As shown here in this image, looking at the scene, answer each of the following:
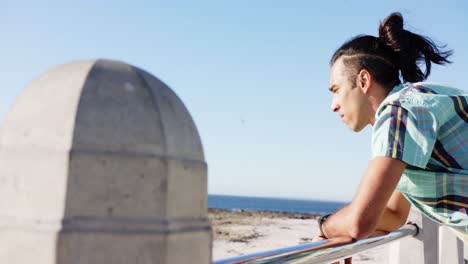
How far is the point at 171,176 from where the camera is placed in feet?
2.53

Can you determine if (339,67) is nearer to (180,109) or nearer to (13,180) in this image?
(180,109)

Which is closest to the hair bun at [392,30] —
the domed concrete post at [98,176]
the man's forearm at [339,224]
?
the man's forearm at [339,224]

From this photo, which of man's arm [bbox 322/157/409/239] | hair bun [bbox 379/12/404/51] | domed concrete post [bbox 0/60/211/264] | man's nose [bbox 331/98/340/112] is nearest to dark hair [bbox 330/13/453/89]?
hair bun [bbox 379/12/404/51]

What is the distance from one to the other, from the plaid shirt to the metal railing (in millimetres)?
286

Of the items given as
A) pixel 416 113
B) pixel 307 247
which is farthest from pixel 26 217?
pixel 416 113

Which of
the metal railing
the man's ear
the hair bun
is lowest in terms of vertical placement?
the metal railing

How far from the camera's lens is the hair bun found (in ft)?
8.03

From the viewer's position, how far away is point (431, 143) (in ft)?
6.23

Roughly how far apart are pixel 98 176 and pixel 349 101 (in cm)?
190

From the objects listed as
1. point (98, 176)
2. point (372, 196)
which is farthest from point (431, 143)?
point (98, 176)

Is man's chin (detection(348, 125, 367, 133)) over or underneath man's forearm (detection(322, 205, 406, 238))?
over

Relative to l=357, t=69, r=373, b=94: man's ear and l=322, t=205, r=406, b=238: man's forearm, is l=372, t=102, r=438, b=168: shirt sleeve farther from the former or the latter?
l=357, t=69, r=373, b=94: man's ear

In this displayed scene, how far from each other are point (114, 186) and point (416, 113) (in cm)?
148

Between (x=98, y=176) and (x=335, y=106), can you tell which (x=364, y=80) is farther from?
(x=98, y=176)
